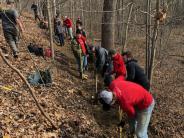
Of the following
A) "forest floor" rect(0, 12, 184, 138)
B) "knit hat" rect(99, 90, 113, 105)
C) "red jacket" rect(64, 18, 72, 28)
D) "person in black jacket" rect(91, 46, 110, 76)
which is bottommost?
"forest floor" rect(0, 12, 184, 138)

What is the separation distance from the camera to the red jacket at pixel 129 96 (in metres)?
6.37

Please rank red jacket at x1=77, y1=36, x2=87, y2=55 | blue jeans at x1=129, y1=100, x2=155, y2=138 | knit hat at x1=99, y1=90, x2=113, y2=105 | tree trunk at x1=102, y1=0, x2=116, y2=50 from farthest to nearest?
1. tree trunk at x1=102, y1=0, x2=116, y2=50
2. red jacket at x1=77, y1=36, x2=87, y2=55
3. blue jeans at x1=129, y1=100, x2=155, y2=138
4. knit hat at x1=99, y1=90, x2=113, y2=105

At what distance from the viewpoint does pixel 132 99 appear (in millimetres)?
6703

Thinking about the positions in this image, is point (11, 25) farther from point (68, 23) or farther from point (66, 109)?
point (68, 23)

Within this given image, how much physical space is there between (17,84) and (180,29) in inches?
1287

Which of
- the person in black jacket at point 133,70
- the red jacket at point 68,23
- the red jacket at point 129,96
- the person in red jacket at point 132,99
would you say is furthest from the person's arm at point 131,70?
the red jacket at point 68,23

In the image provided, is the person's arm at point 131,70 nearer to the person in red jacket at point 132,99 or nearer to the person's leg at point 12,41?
the person in red jacket at point 132,99

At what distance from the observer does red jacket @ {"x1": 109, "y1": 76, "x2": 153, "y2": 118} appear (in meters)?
6.37

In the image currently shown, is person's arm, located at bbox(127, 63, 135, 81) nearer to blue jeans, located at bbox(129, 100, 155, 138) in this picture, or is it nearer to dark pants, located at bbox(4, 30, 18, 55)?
blue jeans, located at bbox(129, 100, 155, 138)

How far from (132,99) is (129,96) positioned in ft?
0.49

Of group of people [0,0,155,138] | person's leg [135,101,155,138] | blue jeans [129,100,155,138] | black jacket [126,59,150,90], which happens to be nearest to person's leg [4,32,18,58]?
group of people [0,0,155,138]

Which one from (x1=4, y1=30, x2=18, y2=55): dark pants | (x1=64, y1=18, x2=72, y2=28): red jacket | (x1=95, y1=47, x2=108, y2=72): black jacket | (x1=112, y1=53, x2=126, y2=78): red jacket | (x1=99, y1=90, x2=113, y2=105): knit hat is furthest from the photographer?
(x1=64, y1=18, x2=72, y2=28): red jacket

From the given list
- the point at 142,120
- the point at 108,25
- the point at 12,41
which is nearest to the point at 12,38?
the point at 12,41

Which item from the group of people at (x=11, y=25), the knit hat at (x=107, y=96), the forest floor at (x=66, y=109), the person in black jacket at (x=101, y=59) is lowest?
the forest floor at (x=66, y=109)
